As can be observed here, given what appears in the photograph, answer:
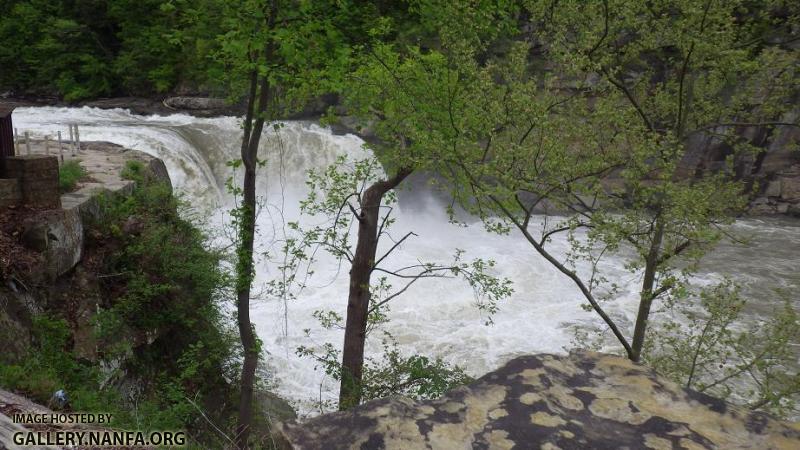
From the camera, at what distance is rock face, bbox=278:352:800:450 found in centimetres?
233

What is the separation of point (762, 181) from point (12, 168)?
2458 cm

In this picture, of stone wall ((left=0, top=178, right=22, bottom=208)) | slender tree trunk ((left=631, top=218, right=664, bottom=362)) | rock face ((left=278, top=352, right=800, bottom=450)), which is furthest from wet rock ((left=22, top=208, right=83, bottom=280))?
slender tree trunk ((left=631, top=218, right=664, bottom=362))

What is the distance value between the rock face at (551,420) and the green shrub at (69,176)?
768 centimetres

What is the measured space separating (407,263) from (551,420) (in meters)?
14.3

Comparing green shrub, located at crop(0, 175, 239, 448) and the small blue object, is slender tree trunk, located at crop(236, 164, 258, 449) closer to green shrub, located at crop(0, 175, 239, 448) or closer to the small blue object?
green shrub, located at crop(0, 175, 239, 448)

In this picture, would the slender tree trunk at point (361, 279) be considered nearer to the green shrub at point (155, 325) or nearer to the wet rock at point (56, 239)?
the green shrub at point (155, 325)

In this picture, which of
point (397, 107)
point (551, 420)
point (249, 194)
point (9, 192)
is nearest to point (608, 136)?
point (397, 107)

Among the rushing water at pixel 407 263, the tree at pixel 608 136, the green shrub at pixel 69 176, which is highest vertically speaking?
the tree at pixel 608 136

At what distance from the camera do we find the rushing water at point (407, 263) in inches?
488

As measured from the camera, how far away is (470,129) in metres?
7.58

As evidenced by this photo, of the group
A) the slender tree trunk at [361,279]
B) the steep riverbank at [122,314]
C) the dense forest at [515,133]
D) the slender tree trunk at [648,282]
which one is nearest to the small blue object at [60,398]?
the steep riverbank at [122,314]

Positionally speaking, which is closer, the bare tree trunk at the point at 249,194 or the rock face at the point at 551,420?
the rock face at the point at 551,420

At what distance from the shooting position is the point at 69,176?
906 cm

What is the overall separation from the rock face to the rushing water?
664cm
